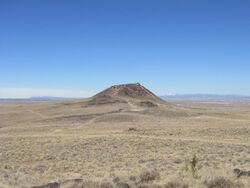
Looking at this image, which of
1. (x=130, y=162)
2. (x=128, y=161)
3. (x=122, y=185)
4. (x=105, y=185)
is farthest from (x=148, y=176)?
(x=128, y=161)

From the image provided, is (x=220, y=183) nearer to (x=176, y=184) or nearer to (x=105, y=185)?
(x=176, y=184)

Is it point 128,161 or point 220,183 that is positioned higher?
point 220,183

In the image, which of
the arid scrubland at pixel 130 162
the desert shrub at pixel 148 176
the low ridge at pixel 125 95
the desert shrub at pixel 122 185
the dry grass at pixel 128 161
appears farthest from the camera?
the low ridge at pixel 125 95

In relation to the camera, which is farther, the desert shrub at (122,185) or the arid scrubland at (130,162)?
the arid scrubland at (130,162)

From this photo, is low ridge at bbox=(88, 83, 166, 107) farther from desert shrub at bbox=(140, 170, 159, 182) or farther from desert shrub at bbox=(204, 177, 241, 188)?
desert shrub at bbox=(204, 177, 241, 188)

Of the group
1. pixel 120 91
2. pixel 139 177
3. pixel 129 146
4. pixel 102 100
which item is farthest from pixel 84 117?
pixel 139 177

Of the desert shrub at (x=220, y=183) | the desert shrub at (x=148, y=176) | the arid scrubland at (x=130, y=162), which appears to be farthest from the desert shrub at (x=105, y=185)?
the desert shrub at (x=220, y=183)

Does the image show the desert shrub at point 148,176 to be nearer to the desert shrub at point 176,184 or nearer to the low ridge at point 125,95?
the desert shrub at point 176,184

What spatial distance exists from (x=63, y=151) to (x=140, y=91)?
69.4 m

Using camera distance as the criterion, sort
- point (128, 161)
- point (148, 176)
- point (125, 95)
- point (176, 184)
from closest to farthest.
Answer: point (176, 184), point (148, 176), point (128, 161), point (125, 95)

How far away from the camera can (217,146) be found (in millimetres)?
31375

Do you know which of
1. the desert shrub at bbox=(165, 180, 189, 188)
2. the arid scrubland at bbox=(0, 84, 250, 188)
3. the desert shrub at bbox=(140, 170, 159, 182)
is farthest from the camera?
the desert shrub at bbox=(140, 170, 159, 182)

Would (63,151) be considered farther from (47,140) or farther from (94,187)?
(94,187)

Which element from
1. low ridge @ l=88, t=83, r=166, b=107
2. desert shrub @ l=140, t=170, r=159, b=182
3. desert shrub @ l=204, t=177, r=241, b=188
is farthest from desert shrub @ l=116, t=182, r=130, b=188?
low ridge @ l=88, t=83, r=166, b=107
